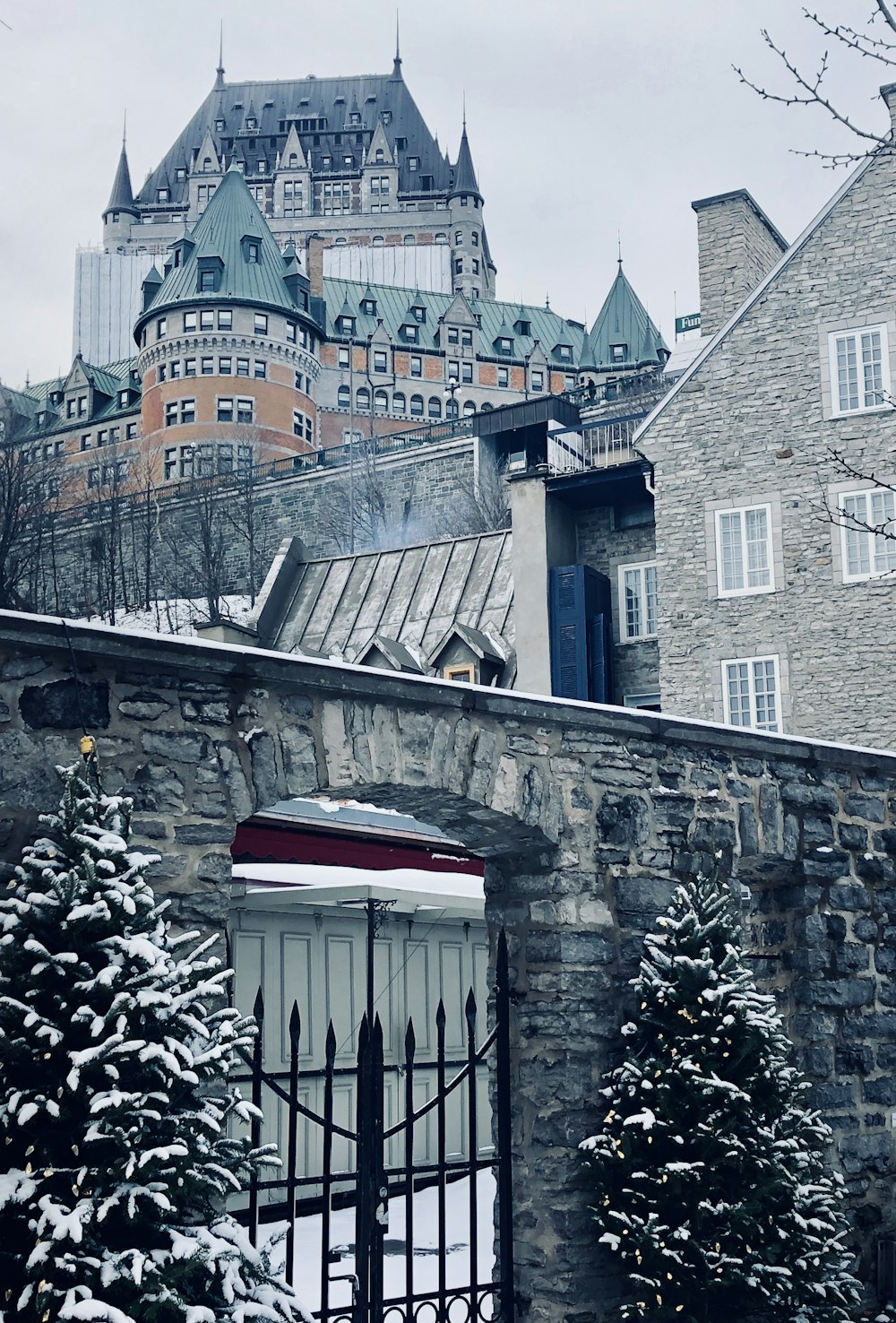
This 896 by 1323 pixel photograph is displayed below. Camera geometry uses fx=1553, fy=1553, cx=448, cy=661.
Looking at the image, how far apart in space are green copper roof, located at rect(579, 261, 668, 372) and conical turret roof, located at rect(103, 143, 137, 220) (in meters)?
40.2

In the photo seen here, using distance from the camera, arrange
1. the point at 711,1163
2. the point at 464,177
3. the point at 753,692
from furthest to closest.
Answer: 1. the point at 464,177
2. the point at 753,692
3. the point at 711,1163

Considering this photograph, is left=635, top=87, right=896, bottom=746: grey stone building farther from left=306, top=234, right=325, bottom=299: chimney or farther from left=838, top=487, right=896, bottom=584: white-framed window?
left=306, top=234, right=325, bottom=299: chimney

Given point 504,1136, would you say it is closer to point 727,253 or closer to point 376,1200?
point 376,1200

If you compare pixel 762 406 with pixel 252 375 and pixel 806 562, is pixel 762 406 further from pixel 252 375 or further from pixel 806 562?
pixel 252 375

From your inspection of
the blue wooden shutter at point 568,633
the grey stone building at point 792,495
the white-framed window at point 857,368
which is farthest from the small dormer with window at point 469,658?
the white-framed window at point 857,368

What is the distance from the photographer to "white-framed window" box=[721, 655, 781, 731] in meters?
23.6

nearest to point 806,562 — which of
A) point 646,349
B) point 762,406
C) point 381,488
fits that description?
point 762,406

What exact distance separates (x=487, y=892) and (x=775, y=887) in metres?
1.92

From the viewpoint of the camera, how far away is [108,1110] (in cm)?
493

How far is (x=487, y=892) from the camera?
299 inches

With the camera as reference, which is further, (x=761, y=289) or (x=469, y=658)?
(x=469, y=658)

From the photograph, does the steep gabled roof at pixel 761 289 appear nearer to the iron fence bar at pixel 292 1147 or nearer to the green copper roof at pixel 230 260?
the iron fence bar at pixel 292 1147

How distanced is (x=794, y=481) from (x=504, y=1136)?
18316 millimetres

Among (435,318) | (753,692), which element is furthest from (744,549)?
(435,318)
